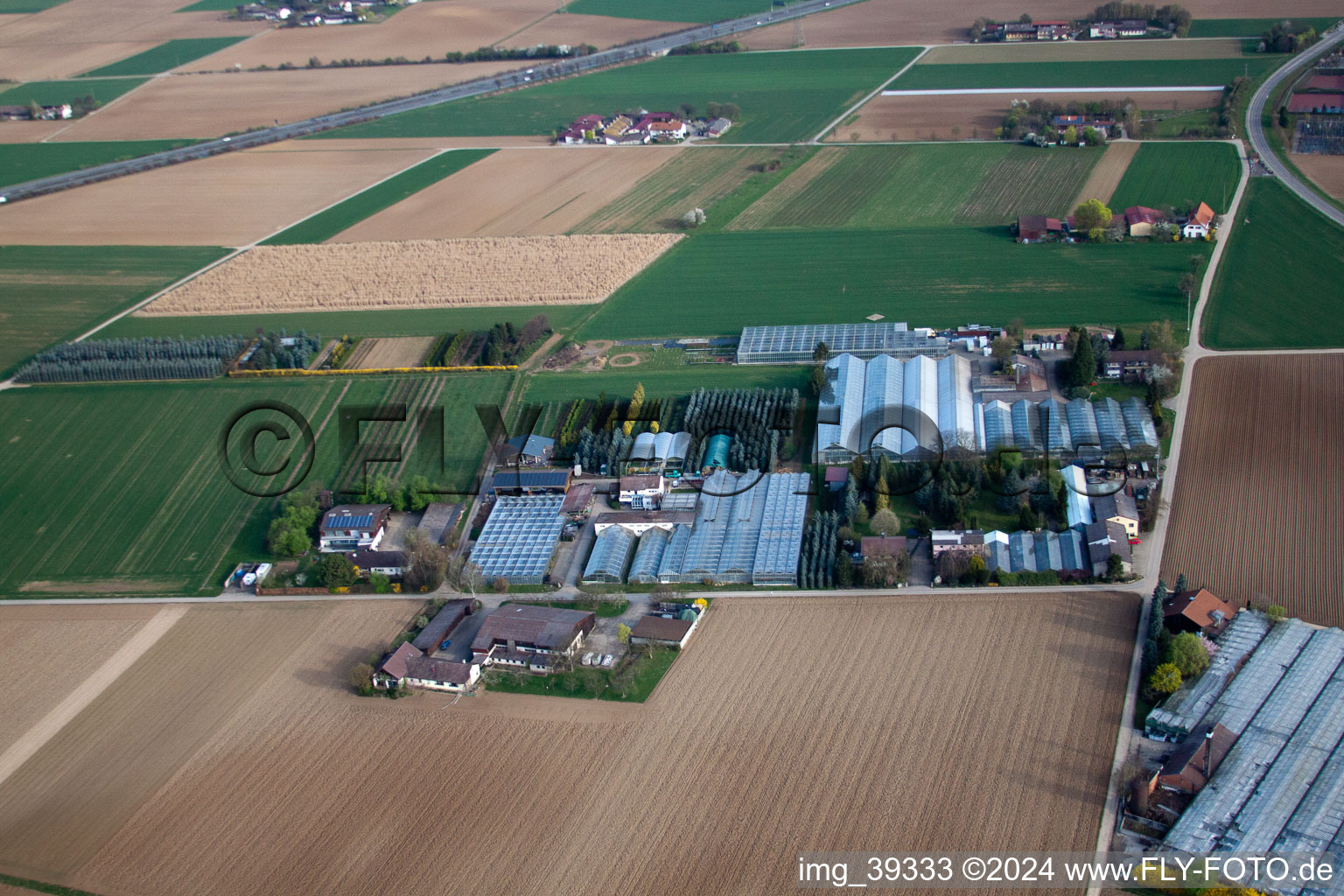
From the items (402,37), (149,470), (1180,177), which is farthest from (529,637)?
(402,37)

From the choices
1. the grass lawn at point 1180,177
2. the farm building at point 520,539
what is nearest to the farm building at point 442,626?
the farm building at point 520,539

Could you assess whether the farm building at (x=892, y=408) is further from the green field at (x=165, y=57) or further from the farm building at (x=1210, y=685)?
the green field at (x=165, y=57)

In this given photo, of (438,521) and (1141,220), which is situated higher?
(1141,220)

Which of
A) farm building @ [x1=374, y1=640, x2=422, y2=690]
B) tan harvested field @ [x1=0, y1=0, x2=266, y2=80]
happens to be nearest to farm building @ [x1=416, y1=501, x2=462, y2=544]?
farm building @ [x1=374, y1=640, x2=422, y2=690]

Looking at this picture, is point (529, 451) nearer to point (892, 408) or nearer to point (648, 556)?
point (648, 556)

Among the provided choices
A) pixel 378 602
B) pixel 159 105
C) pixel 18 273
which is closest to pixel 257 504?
pixel 378 602

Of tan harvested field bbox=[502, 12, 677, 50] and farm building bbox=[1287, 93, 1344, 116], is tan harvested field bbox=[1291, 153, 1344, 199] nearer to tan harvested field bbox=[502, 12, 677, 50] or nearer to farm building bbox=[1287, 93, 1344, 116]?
farm building bbox=[1287, 93, 1344, 116]

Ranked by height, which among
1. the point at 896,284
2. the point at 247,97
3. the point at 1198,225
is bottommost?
the point at 896,284
